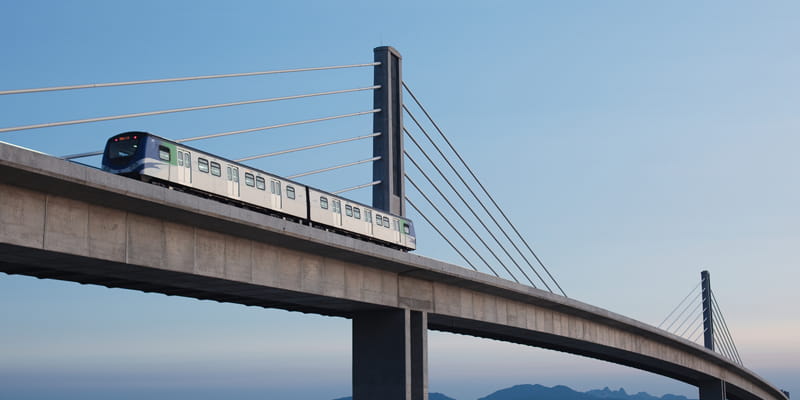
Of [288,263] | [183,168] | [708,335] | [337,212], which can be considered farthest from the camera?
[708,335]

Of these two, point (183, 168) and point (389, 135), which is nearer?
point (183, 168)

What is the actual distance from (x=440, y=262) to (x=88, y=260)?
741 inches

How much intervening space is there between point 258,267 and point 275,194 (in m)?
3.34

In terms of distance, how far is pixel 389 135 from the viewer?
43750 mm

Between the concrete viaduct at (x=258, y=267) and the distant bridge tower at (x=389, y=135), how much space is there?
3367mm

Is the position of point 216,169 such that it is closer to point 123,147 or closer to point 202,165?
point 202,165

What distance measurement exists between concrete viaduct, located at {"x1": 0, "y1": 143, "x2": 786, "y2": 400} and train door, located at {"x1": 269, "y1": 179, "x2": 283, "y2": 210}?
1668 millimetres

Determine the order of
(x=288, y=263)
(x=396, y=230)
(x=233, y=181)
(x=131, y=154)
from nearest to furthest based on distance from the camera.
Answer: (x=131, y=154) → (x=233, y=181) → (x=288, y=263) → (x=396, y=230)

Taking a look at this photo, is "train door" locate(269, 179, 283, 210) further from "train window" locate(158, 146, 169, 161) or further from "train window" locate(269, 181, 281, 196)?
"train window" locate(158, 146, 169, 161)

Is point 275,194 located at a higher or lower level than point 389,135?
lower

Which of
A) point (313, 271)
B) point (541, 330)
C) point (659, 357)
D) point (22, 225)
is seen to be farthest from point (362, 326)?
point (659, 357)

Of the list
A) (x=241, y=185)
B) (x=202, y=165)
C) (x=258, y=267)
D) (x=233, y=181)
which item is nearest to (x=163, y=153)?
(x=202, y=165)

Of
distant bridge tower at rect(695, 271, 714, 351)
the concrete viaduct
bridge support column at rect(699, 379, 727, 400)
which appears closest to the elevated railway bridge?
the concrete viaduct

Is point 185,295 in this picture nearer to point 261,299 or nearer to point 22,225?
point 261,299
